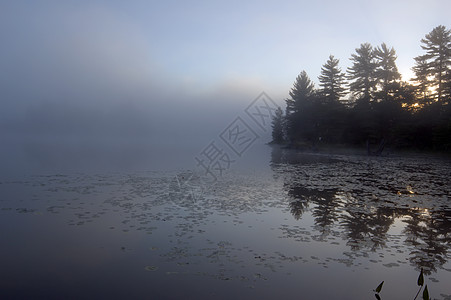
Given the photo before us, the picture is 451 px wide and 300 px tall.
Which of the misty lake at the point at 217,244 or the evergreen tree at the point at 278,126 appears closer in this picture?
the misty lake at the point at 217,244

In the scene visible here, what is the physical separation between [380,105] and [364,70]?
62.1 ft

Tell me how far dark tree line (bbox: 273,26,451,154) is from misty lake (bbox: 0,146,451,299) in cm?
3061

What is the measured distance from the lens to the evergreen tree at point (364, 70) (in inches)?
2232

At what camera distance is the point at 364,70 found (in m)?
58.2

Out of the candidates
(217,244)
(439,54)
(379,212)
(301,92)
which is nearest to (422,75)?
(439,54)

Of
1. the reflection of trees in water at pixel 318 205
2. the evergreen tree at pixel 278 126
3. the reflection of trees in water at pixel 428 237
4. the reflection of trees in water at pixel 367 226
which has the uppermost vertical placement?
the evergreen tree at pixel 278 126

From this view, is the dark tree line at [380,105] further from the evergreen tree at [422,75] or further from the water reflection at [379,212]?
the water reflection at [379,212]

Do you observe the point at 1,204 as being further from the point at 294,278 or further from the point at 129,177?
the point at 294,278

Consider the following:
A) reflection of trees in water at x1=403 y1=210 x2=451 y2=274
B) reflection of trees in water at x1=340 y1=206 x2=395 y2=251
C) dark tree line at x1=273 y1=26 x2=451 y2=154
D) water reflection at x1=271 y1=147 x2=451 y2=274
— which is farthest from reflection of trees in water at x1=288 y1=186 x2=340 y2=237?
dark tree line at x1=273 y1=26 x2=451 y2=154

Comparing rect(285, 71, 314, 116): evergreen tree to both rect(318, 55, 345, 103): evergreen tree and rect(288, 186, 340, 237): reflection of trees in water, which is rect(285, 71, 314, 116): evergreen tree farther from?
rect(288, 186, 340, 237): reflection of trees in water

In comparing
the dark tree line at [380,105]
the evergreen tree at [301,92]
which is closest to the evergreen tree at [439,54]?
the dark tree line at [380,105]

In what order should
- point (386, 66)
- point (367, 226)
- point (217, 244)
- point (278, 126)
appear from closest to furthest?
1. point (217, 244)
2. point (367, 226)
3. point (386, 66)
4. point (278, 126)

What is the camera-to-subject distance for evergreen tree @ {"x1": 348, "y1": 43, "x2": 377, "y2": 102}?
186 feet

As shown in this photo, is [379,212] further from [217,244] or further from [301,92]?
[301,92]
